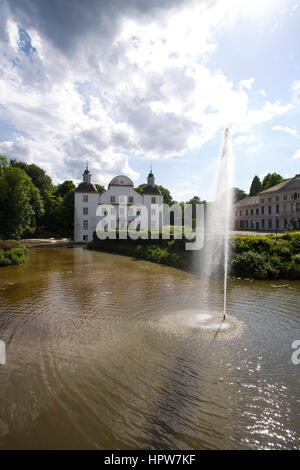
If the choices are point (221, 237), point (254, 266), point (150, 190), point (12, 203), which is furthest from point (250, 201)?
point (12, 203)

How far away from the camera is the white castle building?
40281 mm

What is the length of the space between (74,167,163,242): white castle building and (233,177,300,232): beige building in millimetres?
22380

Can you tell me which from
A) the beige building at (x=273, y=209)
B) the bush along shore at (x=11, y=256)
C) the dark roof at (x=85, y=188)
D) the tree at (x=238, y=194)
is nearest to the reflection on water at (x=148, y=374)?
the bush along shore at (x=11, y=256)

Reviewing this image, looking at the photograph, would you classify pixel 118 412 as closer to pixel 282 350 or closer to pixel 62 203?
pixel 282 350

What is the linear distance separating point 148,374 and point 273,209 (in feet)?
171

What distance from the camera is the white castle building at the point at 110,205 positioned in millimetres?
40281

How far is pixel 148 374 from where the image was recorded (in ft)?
15.3

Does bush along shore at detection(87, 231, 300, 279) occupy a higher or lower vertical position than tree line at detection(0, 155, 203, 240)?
lower

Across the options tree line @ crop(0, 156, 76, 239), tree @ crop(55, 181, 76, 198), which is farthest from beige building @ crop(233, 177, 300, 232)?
tree @ crop(55, 181, 76, 198)

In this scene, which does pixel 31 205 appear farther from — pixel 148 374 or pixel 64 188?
pixel 148 374

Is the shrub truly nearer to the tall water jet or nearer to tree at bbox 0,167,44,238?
the tall water jet

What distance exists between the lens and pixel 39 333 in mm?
6418

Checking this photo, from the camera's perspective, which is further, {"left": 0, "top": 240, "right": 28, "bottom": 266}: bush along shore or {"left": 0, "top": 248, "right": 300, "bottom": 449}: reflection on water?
{"left": 0, "top": 240, "right": 28, "bottom": 266}: bush along shore
